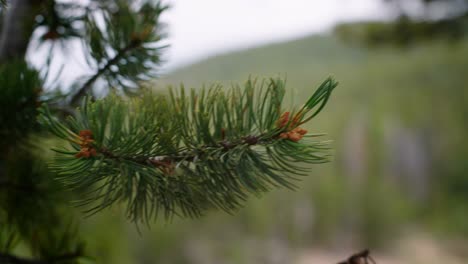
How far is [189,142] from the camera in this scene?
0.75ft

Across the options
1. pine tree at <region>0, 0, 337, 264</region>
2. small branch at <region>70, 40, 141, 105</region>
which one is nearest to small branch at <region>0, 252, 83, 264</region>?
pine tree at <region>0, 0, 337, 264</region>

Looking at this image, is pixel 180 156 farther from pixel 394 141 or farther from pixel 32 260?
pixel 394 141

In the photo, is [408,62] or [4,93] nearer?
[4,93]

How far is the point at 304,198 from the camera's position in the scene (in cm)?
376

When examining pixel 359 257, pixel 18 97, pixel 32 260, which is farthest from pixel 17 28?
pixel 359 257

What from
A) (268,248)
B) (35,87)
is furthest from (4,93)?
(268,248)

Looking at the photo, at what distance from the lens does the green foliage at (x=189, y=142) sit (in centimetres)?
21

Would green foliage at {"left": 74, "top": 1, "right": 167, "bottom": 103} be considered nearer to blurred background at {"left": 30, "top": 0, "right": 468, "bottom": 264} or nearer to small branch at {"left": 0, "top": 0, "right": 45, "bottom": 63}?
small branch at {"left": 0, "top": 0, "right": 45, "bottom": 63}

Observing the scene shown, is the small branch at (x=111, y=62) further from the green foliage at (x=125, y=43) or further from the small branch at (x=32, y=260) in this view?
the small branch at (x=32, y=260)

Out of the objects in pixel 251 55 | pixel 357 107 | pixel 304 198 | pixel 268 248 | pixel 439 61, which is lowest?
pixel 268 248

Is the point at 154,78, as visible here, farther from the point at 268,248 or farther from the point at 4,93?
the point at 268,248

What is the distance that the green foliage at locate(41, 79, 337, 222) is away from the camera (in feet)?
0.68

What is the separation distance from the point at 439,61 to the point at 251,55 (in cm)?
184

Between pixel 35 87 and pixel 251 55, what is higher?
pixel 251 55
